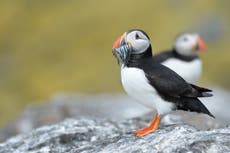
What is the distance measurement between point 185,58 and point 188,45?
0.33 meters

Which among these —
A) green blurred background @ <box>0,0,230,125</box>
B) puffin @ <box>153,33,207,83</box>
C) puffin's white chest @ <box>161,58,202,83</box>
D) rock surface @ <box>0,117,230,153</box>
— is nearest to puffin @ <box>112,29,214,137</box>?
rock surface @ <box>0,117,230,153</box>

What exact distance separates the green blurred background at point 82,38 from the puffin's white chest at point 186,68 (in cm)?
1571

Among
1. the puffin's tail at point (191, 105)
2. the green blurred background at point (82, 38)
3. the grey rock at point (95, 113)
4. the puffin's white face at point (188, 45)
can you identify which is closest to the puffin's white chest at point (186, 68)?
the puffin's white face at point (188, 45)

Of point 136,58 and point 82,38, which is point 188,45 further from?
point 82,38

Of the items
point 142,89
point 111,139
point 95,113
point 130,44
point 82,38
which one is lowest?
point 95,113

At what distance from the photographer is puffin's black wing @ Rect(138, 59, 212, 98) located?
8.09 metres

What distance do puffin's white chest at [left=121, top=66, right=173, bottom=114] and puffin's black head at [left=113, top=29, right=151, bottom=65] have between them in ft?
0.60

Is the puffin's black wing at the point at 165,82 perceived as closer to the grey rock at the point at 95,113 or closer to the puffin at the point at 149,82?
the puffin at the point at 149,82

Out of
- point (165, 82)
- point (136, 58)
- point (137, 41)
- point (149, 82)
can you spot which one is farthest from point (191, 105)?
point (137, 41)

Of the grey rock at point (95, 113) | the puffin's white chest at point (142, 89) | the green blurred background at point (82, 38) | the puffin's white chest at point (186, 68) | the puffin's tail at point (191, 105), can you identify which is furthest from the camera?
the green blurred background at point (82, 38)

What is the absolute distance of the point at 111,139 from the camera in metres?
8.31

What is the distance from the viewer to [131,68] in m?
8.20

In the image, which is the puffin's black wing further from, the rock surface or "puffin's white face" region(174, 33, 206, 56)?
"puffin's white face" region(174, 33, 206, 56)

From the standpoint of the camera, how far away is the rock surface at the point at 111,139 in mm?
7320
